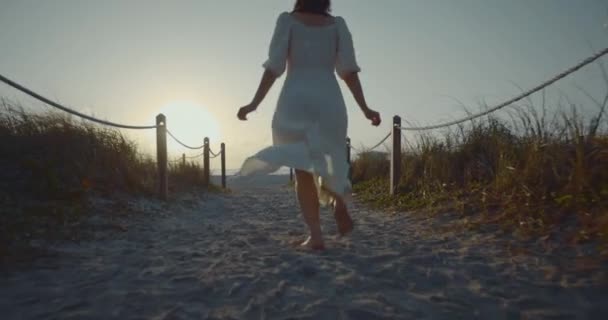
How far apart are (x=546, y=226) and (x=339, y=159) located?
4.49 ft

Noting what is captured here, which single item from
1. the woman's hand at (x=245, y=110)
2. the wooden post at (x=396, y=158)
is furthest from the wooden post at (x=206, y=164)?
the woman's hand at (x=245, y=110)

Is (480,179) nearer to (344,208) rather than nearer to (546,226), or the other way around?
(546,226)

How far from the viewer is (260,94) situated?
2.61 m

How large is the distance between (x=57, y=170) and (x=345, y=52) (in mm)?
3168

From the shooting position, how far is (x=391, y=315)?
1532 millimetres

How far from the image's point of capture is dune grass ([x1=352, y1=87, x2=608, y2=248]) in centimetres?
257

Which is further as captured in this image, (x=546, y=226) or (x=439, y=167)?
(x=439, y=167)

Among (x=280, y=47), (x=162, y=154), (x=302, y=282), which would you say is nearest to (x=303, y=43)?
(x=280, y=47)

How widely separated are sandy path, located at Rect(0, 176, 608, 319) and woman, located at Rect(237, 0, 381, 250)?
1.66 feet

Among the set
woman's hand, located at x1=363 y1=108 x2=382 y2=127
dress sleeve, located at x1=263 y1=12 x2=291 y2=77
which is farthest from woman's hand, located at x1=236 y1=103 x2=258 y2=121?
woman's hand, located at x1=363 y1=108 x2=382 y2=127

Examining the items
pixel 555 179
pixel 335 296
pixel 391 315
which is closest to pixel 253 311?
pixel 335 296

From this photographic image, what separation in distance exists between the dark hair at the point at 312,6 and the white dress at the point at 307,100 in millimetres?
A: 105

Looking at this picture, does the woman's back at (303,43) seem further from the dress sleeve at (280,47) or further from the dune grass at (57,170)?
the dune grass at (57,170)

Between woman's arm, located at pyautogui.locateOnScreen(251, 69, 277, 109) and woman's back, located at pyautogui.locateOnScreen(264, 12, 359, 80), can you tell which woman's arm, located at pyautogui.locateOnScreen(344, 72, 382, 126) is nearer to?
woman's back, located at pyautogui.locateOnScreen(264, 12, 359, 80)
